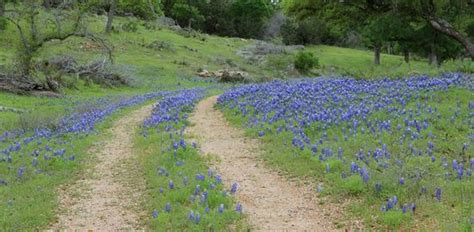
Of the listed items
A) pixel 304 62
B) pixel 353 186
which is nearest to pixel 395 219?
pixel 353 186

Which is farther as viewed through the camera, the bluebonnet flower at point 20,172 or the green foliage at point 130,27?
the green foliage at point 130,27

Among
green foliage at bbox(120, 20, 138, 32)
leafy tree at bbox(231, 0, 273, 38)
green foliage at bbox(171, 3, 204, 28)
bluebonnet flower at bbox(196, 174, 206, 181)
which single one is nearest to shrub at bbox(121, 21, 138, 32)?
A: green foliage at bbox(120, 20, 138, 32)

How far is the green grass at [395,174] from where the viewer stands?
23.8 ft

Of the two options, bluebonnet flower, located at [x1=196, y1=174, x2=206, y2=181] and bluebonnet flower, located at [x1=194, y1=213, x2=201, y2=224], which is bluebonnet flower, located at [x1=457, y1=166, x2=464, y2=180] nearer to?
bluebonnet flower, located at [x1=194, y1=213, x2=201, y2=224]

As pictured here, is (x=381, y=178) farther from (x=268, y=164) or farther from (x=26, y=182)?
(x=26, y=182)

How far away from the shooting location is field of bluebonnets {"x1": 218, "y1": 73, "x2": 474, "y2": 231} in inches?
304

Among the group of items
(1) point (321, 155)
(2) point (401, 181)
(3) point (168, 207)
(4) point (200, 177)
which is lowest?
(3) point (168, 207)

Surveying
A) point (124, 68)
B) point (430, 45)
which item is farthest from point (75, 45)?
point (430, 45)

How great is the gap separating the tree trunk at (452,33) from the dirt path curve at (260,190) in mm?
15074

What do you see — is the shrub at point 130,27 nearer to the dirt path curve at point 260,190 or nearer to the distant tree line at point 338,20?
the distant tree line at point 338,20

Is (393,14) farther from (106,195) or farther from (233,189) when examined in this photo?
(106,195)

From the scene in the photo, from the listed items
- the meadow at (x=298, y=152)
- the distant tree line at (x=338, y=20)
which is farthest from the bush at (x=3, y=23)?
the meadow at (x=298, y=152)

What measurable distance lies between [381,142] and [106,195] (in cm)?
538

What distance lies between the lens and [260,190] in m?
9.67
